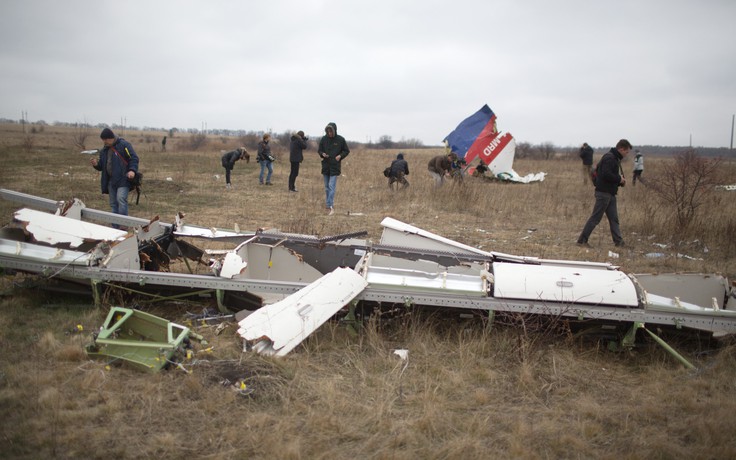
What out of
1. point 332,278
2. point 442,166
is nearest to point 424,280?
point 332,278

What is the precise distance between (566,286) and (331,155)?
22.4 feet

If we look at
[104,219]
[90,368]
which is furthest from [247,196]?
[90,368]

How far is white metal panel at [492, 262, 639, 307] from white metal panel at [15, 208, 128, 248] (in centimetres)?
348

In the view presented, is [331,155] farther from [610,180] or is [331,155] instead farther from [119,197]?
[610,180]

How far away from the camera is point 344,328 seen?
4.30 metres

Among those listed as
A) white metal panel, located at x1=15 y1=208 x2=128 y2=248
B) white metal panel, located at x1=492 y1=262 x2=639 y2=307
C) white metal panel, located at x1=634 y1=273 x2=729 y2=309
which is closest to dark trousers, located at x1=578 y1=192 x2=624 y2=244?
white metal panel, located at x1=634 y1=273 x2=729 y2=309

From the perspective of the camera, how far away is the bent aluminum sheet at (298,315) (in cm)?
377

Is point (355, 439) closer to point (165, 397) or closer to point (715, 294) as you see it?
point (165, 397)

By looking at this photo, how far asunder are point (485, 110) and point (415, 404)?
46.7ft

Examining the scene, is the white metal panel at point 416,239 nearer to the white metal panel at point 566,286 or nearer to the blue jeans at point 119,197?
the white metal panel at point 566,286

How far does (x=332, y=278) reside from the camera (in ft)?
13.7

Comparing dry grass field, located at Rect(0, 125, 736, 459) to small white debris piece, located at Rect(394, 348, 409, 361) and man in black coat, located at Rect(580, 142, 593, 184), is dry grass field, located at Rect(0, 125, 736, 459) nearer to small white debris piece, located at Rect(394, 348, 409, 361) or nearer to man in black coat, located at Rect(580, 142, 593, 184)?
small white debris piece, located at Rect(394, 348, 409, 361)

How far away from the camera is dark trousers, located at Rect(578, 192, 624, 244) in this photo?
311 inches

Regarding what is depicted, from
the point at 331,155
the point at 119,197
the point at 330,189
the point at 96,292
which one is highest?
the point at 331,155
